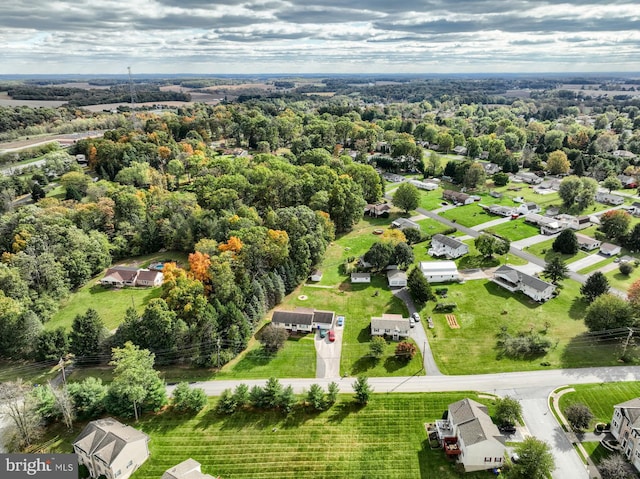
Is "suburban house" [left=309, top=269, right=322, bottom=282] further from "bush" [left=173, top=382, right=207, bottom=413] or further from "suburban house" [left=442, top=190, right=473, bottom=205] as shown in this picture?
"suburban house" [left=442, top=190, right=473, bottom=205]

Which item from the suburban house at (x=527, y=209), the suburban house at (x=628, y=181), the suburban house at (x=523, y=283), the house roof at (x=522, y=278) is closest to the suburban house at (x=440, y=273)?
the suburban house at (x=523, y=283)

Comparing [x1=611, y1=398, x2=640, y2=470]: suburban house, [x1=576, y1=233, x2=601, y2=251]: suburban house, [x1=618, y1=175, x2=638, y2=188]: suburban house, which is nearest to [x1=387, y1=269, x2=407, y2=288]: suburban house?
[x1=611, y1=398, x2=640, y2=470]: suburban house

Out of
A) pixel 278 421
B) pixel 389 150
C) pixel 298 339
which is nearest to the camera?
pixel 278 421

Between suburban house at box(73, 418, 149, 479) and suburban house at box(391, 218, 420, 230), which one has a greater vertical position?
suburban house at box(391, 218, 420, 230)

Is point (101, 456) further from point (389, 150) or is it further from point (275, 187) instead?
point (389, 150)

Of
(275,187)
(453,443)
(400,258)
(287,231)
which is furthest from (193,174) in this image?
(453,443)

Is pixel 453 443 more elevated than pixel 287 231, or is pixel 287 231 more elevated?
pixel 287 231

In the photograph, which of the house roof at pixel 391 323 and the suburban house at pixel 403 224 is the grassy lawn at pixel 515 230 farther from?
the house roof at pixel 391 323
